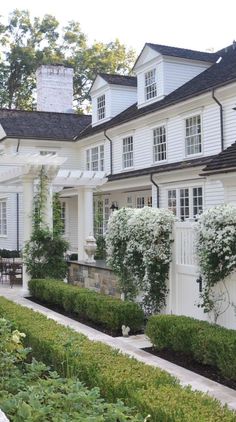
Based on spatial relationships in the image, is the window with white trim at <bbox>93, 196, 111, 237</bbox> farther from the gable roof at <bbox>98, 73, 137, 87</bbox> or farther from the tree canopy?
the tree canopy

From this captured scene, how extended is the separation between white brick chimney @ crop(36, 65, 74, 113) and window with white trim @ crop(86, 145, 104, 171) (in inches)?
209

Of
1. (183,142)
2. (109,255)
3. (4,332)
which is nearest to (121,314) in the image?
(109,255)

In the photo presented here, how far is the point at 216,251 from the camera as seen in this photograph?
22.5 feet

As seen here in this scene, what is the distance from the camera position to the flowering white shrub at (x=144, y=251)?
28.0ft

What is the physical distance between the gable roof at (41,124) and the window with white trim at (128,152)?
4566 millimetres

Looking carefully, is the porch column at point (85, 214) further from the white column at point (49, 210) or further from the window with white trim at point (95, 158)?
the window with white trim at point (95, 158)

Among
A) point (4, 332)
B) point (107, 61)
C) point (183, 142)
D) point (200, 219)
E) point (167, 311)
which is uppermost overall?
point (107, 61)

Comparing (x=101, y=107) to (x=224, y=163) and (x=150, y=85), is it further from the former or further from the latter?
(x=224, y=163)

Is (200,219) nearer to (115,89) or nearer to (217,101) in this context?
(217,101)

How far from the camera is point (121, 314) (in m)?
8.29

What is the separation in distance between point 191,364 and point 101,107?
19.9 metres

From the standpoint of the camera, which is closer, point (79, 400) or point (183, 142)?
point (79, 400)

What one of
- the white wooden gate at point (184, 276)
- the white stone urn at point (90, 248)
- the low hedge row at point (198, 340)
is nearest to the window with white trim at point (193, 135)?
the white stone urn at point (90, 248)

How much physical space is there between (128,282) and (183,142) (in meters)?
9.67
